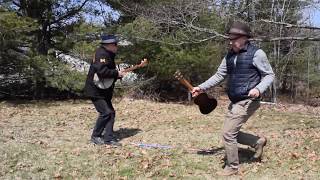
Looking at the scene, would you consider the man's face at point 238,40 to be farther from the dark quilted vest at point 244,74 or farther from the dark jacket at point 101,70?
the dark jacket at point 101,70

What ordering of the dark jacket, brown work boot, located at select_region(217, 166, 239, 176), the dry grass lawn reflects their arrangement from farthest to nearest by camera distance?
1. the dark jacket
2. the dry grass lawn
3. brown work boot, located at select_region(217, 166, 239, 176)

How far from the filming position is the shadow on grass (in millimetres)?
9326

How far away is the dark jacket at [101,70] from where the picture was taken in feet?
26.2

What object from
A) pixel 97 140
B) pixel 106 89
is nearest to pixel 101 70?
pixel 106 89

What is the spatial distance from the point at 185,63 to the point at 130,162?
10227 mm

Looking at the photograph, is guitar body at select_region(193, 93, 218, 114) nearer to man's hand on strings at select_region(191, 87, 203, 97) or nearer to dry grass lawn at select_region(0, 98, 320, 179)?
man's hand on strings at select_region(191, 87, 203, 97)

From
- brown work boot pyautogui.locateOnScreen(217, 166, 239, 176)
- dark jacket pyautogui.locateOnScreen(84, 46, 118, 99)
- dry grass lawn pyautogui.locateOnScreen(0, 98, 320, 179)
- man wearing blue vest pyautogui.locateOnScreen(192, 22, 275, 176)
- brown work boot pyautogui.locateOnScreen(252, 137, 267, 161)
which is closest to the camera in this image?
man wearing blue vest pyautogui.locateOnScreen(192, 22, 275, 176)

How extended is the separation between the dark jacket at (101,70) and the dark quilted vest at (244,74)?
2301 millimetres

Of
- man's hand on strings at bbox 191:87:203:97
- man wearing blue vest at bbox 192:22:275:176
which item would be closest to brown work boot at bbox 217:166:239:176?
man wearing blue vest at bbox 192:22:275:176

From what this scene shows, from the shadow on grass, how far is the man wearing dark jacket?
79 centimetres

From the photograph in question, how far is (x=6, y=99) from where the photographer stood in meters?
15.5

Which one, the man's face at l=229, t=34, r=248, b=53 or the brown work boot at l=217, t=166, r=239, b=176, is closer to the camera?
the man's face at l=229, t=34, r=248, b=53

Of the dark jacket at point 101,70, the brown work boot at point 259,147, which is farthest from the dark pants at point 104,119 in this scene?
the brown work boot at point 259,147

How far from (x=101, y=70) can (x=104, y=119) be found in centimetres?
86
